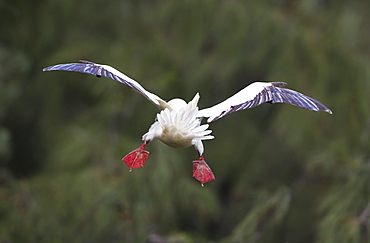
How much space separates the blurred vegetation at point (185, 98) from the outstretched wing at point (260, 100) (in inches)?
63.9

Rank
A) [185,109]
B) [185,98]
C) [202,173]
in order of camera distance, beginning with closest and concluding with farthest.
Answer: [185,109]
[202,173]
[185,98]

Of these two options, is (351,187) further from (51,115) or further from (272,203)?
(51,115)

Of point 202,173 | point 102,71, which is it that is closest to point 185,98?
point 202,173

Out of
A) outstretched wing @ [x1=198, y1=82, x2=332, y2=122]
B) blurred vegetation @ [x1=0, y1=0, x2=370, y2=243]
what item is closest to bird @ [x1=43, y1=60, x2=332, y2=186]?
outstretched wing @ [x1=198, y1=82, x2=332, y2=122]

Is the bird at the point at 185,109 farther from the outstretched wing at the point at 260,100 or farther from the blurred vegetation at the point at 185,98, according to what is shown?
the blurred vegetation at the point at 185,98

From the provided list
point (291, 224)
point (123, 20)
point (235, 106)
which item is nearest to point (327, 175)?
point (291, 224)

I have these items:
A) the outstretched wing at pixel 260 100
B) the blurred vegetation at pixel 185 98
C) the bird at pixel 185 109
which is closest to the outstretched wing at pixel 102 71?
the bird at pixel 185 109

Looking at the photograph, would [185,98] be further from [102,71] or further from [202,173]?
[102,71]

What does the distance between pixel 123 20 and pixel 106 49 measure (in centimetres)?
22

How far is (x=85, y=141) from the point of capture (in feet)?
13.9

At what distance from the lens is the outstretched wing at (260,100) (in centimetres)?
188

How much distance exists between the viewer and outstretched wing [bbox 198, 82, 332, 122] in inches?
74.1

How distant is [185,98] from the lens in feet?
14.6

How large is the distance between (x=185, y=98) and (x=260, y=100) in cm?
250
